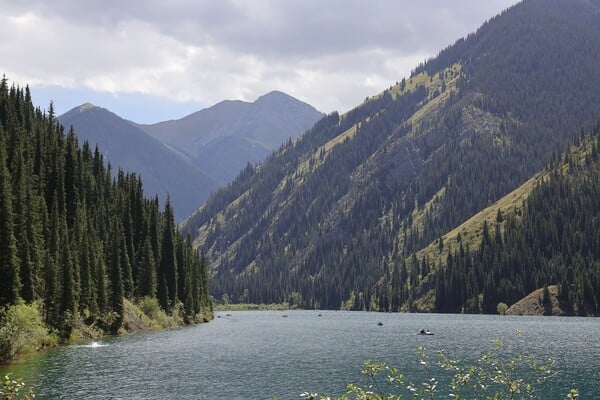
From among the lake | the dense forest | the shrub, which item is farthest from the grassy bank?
the lake

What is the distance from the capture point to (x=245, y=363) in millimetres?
91750

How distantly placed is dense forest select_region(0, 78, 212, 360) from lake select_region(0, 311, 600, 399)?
10170 millimetres

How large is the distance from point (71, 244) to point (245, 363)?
59255 millimetres

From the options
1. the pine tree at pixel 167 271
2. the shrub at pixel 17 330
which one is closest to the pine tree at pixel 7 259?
the shrub at pixel 17 330

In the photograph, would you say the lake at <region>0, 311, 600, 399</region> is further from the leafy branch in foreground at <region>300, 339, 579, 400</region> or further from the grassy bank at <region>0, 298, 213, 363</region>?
the leafy branch in foreground at <region>300, 339, 579, 400</region>

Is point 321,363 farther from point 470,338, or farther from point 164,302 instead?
point 164,302

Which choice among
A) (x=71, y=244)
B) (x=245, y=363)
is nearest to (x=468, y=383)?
(x=245, y=363)

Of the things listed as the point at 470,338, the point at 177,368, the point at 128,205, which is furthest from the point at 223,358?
the point at 128,205

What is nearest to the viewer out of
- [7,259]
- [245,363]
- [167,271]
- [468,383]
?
[468,383]

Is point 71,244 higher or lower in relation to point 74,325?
higher

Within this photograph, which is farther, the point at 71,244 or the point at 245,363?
the point at 71,244

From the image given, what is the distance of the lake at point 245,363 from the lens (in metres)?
67.8

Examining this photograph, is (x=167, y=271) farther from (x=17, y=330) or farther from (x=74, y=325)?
(x=17, y=330)

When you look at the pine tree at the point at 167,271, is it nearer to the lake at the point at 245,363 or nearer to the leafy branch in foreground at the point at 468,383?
the lake at the point at 245,363
